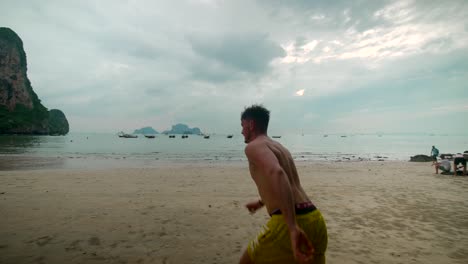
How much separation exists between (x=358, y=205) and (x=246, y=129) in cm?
679

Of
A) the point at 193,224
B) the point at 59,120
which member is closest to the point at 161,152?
the point at 193,224

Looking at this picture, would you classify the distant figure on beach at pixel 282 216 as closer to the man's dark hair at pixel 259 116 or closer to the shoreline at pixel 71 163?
the man's dark hair at pixel 259 116

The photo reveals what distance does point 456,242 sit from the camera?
16.4 ft

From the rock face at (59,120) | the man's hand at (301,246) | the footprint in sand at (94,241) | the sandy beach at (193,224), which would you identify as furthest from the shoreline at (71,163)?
the rock face at (59,120)

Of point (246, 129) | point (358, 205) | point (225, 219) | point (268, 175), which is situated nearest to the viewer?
point (268, 175)

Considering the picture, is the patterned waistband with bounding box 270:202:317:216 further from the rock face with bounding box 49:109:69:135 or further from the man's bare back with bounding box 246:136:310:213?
the rock face with bounding box 49:109:69:135

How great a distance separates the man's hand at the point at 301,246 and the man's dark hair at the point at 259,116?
39.1 inches

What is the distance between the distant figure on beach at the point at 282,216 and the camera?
199 centimetres

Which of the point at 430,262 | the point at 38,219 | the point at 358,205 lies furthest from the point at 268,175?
the point at 358,205

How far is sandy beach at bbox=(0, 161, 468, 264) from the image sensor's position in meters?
4.36

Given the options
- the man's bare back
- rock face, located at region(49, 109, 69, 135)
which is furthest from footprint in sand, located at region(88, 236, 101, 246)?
rock face, located at region(49, 109, 69, 135)

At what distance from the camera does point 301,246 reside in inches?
79.0

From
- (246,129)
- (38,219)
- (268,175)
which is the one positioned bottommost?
(38,219)

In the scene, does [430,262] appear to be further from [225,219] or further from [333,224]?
[225,219]
